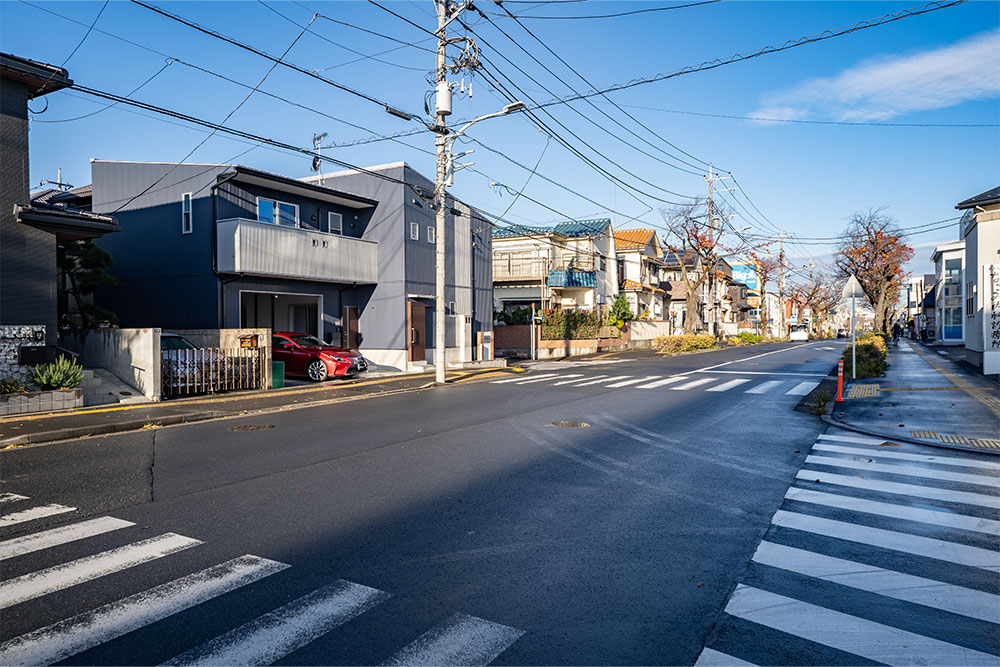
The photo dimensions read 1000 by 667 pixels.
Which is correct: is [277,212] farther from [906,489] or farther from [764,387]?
[906,489]

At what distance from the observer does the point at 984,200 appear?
21.7m

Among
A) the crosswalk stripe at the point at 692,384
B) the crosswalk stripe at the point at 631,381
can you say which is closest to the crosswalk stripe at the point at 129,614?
the crosswalk stripe at the point at 692,384

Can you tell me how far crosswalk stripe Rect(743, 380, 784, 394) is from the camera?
Answer: 17.9 meters

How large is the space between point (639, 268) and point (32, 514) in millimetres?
53159

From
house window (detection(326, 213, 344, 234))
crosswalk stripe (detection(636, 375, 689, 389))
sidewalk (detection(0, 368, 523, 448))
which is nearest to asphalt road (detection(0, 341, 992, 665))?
sidewalk (detection(0, 368, 523, 448))

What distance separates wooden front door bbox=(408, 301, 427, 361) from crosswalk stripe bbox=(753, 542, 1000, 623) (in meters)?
21.7

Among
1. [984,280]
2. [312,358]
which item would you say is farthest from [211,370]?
[984,280]

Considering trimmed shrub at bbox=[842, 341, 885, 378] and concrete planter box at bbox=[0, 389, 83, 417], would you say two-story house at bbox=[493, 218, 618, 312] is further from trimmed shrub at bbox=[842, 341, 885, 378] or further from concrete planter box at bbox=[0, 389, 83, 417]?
concrete planter box at bbox=[0, 389, 83, 417]

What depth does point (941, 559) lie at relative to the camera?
522cm

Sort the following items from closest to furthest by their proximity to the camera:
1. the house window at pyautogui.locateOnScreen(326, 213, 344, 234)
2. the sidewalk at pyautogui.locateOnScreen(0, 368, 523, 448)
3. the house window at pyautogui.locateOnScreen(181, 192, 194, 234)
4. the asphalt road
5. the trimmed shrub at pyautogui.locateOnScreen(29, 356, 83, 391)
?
the asphalt road < the sidewalk at pyautogui.locateOnScreen(0, 368, 523, 448) < the trimmed shrub at pyautogui.locateOnScreen(29, 356, 83, 391) < the house window at pyautogui.locateOnScreen(181, 192, 194, 234) < the house window at pyautogui.locateOnScreen(326, 213, 344, 234)

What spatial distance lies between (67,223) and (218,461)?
983cm

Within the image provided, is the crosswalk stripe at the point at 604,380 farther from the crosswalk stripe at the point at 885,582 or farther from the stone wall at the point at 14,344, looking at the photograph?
the crosswalk stripe at the point at 885,582

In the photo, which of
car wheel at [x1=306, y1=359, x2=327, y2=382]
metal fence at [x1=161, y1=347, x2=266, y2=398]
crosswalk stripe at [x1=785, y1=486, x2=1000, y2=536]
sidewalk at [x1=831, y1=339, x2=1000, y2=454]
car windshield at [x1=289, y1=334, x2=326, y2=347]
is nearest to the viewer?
crosswalk stripe at [x1=785, y1=486, x2=1000, y2=536]

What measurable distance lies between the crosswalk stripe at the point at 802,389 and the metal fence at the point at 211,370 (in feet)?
49.2
